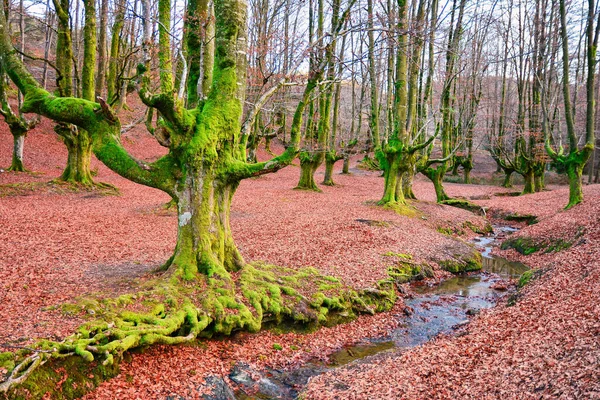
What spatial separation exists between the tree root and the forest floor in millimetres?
259

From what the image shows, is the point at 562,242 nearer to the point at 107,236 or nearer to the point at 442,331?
the point at 442,331

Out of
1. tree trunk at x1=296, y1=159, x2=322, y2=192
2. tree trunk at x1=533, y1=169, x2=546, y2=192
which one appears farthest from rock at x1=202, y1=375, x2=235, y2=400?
tree trunk at x1=533, y1=169, x2=546, y2=192

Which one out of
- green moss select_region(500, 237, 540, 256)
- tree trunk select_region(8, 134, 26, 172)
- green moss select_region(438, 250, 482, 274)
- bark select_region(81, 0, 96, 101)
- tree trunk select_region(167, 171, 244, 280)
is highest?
bark select_region(81, 0, 96, 101)

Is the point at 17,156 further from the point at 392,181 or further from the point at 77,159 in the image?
the point at 392,181

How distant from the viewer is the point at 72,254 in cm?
902

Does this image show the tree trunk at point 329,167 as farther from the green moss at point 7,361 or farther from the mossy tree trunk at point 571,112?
the green moss at point 7,361

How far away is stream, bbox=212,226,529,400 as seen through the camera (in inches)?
226

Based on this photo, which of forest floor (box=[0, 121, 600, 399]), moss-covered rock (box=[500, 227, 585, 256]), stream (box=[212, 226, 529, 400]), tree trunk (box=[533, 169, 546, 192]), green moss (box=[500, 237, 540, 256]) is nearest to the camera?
forest floor (box=[0, 121, 600, 399])

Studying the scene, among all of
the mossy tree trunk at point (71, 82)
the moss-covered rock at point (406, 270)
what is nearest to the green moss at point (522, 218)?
the moss-covered rock at point (406, 270)

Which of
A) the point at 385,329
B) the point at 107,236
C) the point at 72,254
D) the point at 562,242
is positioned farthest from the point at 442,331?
the point at 107,236

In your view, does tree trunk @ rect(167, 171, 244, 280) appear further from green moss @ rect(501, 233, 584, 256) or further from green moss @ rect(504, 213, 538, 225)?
green moss @ rect(504, 213, 538, 225)

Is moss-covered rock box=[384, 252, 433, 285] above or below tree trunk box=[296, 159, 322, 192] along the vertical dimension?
below

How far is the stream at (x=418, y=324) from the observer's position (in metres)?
5.73

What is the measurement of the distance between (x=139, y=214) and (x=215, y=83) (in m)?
8.03
